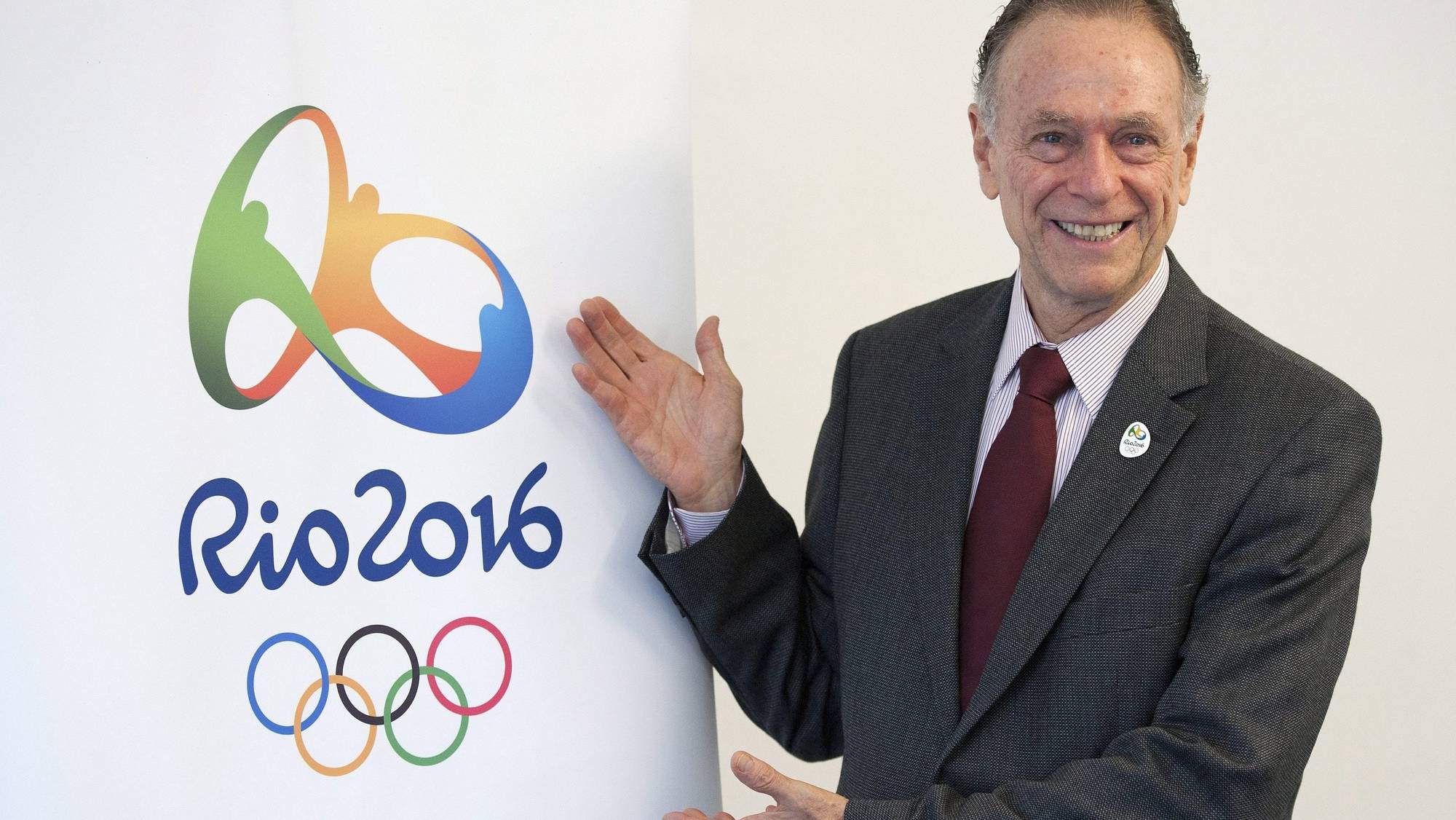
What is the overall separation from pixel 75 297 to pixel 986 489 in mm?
1066

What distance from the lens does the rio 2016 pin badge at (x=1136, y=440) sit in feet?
5.22

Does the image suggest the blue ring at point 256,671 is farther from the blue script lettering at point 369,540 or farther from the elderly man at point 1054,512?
the elderly man at point 1054,512

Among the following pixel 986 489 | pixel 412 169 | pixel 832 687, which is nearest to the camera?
pixel 412 169

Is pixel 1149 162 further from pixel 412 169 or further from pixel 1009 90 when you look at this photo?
pixel 412 169

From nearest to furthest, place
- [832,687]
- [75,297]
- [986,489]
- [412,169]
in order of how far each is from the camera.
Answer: [75,297], [412,169], [986,489], [832,687]

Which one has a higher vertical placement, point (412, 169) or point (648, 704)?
point (412, 169)

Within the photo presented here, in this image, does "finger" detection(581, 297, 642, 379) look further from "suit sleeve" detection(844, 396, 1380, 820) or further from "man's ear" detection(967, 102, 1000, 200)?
"suit sleeve" detection(844, 396, 1380, 820)

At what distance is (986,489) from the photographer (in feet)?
5.58

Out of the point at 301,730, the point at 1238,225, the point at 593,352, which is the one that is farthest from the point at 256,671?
the point at 1238,225

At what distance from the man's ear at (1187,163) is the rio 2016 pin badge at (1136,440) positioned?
32 centimetres

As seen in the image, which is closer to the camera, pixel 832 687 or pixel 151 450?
pixel 151 450

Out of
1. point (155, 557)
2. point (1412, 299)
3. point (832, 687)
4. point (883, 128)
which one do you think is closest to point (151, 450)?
point (155, 557)

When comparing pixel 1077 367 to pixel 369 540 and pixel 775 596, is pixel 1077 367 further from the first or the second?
pixel 369 540

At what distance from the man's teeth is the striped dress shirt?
0.09m
